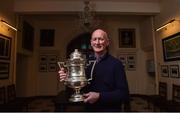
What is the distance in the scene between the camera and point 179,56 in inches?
198

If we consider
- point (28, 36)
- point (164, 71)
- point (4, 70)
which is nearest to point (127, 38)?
point (164, 71)

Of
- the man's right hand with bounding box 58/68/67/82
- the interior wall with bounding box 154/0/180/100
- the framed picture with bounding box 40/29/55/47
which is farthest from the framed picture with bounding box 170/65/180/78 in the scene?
the framed picture with bounding box 40/29/55/47

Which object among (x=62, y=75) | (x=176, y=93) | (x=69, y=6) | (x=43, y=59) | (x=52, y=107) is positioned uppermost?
(x=69, y=6)

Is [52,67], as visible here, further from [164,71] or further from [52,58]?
[164,71]

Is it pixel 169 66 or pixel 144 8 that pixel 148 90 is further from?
→ pixel 144 8

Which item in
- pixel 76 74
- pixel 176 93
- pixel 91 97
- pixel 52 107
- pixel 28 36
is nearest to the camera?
pixel 91 97

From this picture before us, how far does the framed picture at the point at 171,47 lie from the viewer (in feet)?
16.8

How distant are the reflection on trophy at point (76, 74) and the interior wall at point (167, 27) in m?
4.28

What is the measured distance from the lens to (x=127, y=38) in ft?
29.8

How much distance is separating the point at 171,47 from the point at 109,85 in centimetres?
466

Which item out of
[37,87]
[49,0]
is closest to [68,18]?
[49,0]

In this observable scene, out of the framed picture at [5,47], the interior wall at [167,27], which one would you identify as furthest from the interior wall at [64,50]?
the framed picture at [5,47]

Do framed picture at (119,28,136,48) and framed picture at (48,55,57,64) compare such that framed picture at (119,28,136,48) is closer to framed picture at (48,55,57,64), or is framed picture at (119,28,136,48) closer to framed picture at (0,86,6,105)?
framed picture at (48,55,57,64)

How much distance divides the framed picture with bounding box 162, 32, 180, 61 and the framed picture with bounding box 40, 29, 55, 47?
4.90 meters
